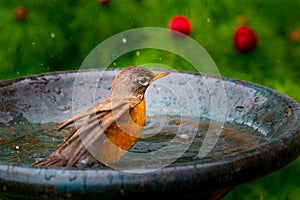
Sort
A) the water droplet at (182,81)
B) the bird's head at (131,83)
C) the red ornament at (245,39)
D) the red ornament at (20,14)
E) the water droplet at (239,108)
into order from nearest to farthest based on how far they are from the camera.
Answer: the bird's head at (131,83) → the water droplet at (239,108) → the water droplet at (182,81) → the red ornament at (245,39) → the red ornament at (20,14)

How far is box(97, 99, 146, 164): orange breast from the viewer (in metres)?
1.76

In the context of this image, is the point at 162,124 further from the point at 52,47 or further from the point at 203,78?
the point at 52,47

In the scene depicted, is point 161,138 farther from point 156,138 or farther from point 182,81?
point 182,81

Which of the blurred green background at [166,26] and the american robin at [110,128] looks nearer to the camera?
the american robin at [110,128]

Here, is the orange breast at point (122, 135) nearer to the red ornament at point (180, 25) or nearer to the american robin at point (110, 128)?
the american robin at point (110, 128)

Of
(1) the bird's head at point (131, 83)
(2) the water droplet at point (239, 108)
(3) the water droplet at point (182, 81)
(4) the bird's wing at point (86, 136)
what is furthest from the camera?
(3) the water droplet at point (182, 81)

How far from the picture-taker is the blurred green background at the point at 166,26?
2857mm

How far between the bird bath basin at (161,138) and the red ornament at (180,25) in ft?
1.52

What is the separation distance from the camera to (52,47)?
3293 mm

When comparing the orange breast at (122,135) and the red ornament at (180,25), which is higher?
the red ornament at (180,25)

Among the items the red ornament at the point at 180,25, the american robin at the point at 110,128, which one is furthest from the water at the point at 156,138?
the red ornament at the point at 180,25

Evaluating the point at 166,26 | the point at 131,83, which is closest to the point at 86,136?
the point at 131,83

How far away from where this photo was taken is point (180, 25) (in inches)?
110

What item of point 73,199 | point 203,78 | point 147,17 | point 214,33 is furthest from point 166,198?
point 147,17
